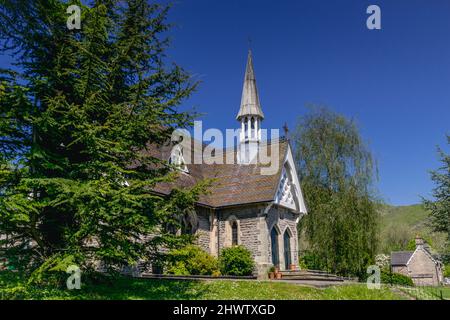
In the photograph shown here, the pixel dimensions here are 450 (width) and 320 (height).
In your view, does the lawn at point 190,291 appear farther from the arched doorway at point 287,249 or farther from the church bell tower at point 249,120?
the church bell tower at point 249,120

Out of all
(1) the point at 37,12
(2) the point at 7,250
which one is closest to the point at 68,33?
(1) the point at 37,12

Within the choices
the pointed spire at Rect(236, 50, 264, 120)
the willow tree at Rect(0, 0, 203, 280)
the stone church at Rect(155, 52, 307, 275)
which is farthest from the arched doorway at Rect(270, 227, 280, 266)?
the willow tree at Rect(0, 0, 203, 280)

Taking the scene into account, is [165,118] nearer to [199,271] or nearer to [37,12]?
[37,12]

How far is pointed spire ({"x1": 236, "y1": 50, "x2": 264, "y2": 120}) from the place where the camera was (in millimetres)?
31172

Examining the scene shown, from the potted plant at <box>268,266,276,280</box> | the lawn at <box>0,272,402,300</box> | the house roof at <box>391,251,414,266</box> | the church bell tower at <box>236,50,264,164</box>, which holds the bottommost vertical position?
the house roof at <box>391,251,414,266</box>

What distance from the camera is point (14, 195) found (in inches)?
403

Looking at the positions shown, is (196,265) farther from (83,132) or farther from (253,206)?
(83,132)

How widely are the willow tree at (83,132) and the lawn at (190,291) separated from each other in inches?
31.3

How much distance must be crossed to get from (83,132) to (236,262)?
13.9 meters

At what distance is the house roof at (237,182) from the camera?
23828 mm

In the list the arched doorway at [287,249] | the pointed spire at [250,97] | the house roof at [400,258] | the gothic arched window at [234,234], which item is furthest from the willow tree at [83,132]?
the house roof at [400,258]

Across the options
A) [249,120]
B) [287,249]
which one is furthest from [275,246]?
[249,120]

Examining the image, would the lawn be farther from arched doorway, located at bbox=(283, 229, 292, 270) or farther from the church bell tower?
the church bell tower
